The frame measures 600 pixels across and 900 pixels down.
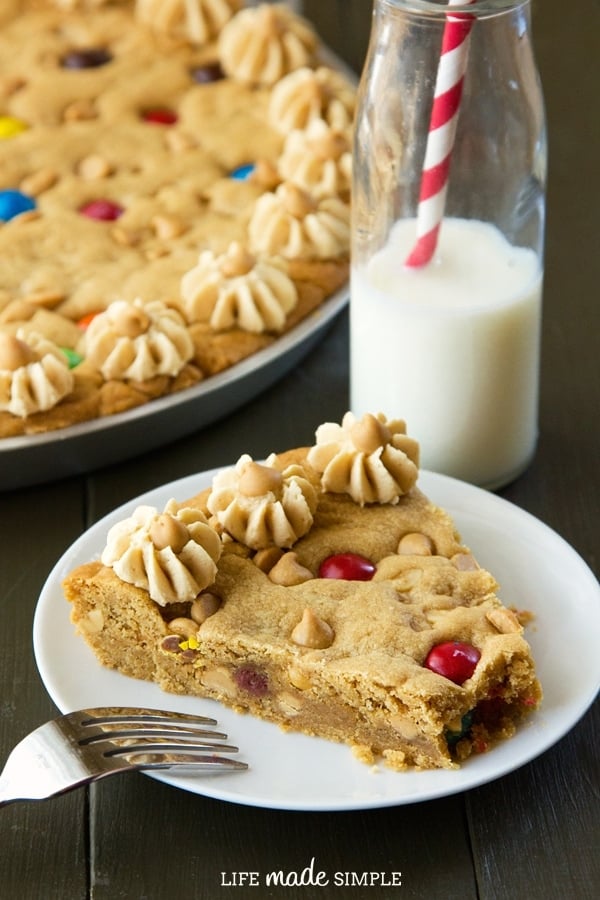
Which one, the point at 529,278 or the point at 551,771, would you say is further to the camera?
the point at 529,278

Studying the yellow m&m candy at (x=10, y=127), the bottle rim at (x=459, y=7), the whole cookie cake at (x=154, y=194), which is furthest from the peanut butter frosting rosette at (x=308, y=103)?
the bottle rim at (x=459, y=7)

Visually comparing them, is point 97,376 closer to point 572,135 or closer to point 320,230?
point 320,230

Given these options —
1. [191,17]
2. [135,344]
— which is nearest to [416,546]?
[135,344]

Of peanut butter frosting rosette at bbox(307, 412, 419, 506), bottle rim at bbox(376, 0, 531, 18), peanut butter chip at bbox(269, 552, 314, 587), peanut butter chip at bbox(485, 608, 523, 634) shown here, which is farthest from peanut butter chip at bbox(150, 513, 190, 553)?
bottle rim at bbox(376, 0, 531, 18)

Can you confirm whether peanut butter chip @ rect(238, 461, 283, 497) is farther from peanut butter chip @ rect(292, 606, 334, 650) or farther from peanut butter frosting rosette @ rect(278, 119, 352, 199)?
peanut butter frosting rosette @ rect(278, 119, 352, 199)

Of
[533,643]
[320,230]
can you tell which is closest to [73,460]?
[320,230]

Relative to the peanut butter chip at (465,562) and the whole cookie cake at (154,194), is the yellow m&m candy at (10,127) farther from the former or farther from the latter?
the peanut butter chip at (465,562)

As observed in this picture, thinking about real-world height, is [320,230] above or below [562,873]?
above
